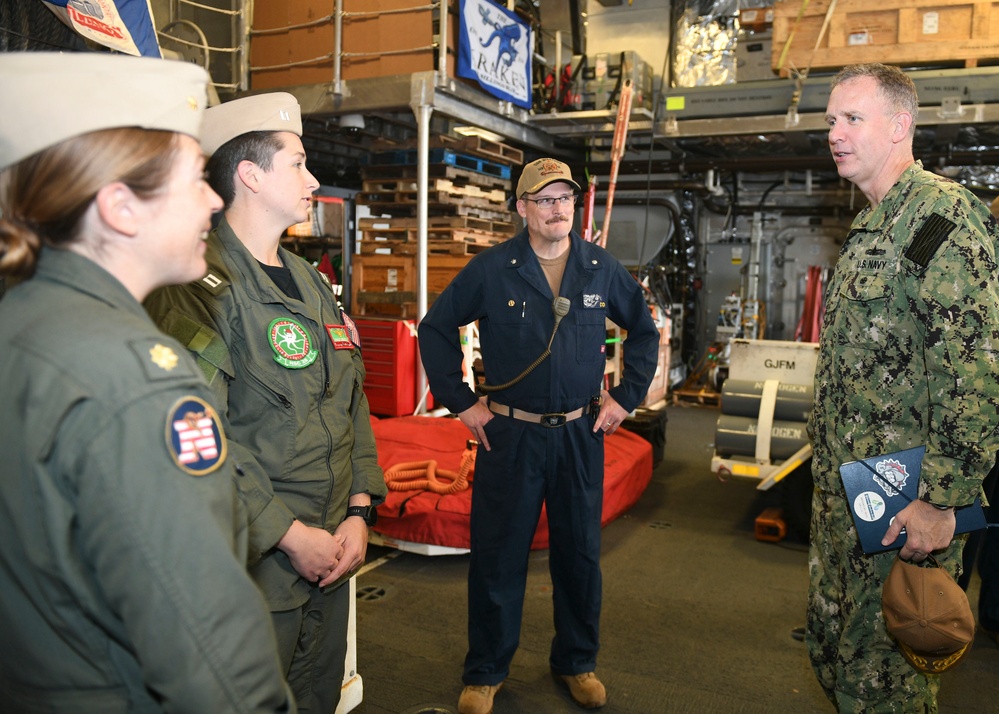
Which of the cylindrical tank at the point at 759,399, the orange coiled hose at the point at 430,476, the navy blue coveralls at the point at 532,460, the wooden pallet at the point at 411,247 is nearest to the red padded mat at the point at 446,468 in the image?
the orange coiled hose at the point at 430,476

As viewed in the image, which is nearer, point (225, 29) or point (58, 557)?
point (58, 557)

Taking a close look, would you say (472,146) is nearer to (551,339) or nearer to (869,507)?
(551,339)

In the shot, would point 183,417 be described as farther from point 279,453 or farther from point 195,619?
point 279,453

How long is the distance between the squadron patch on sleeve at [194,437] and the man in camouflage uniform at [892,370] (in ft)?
5.64

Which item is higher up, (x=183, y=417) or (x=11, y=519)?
(x=183, y=417)

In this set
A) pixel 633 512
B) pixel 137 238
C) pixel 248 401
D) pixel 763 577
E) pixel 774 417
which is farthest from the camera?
pixel 633 512

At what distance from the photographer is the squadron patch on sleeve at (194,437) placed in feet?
3.18

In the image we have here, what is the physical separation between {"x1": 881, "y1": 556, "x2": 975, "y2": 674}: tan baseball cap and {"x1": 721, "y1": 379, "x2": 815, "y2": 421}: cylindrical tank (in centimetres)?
296

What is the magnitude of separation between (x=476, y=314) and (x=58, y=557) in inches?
85.1

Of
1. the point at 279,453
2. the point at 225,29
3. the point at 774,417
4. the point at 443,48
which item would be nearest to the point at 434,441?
the point at 774,417

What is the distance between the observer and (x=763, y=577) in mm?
4215

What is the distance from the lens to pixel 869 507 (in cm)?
207

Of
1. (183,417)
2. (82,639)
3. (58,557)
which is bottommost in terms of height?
(82,639)

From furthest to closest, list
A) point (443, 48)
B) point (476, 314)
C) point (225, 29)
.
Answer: point (225, 29) → point (443, 48) → point (476, 314)
